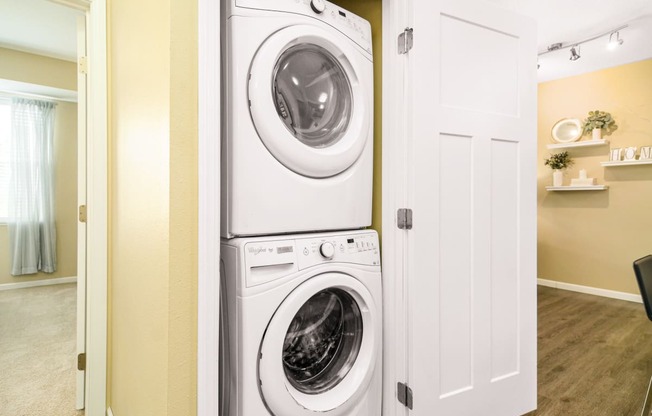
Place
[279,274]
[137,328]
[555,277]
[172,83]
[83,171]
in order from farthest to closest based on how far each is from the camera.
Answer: [555,277] < [83,171] < [137,328] < [279,274] < [172,83]

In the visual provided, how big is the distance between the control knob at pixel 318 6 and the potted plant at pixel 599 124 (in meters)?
4.22

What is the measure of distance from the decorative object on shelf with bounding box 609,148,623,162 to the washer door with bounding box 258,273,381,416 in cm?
416

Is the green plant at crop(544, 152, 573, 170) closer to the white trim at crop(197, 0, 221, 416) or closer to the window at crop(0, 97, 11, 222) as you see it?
the white trim at crop(197, 0, 221, 416)

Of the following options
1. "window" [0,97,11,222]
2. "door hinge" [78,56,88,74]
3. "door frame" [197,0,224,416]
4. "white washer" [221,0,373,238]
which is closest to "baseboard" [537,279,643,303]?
"white washer" [221,0,373,238]

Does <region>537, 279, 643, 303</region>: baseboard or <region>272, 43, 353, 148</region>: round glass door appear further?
<region>537, 279, 643, 303</region>: baseboard

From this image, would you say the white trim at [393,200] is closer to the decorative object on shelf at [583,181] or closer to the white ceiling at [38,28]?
the white ceiling at [38,28]

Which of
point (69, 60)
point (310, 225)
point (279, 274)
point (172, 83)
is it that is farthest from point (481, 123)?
point (69, 60)

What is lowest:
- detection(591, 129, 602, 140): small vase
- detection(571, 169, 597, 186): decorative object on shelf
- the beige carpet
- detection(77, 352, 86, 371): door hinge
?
the beige carpet

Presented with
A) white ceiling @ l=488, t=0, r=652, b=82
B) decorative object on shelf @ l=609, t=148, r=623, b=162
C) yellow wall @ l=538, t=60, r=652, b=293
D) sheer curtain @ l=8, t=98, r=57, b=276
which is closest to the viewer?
white ceiling @ l=488, t=0, r=652, b=82

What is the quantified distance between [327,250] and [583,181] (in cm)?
431

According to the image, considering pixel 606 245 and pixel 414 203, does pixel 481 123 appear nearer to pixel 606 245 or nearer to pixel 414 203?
pixel 414 203

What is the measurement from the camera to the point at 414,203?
1402mm

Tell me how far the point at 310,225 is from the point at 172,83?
2.09ft

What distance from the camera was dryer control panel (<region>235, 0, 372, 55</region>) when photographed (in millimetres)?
1178
